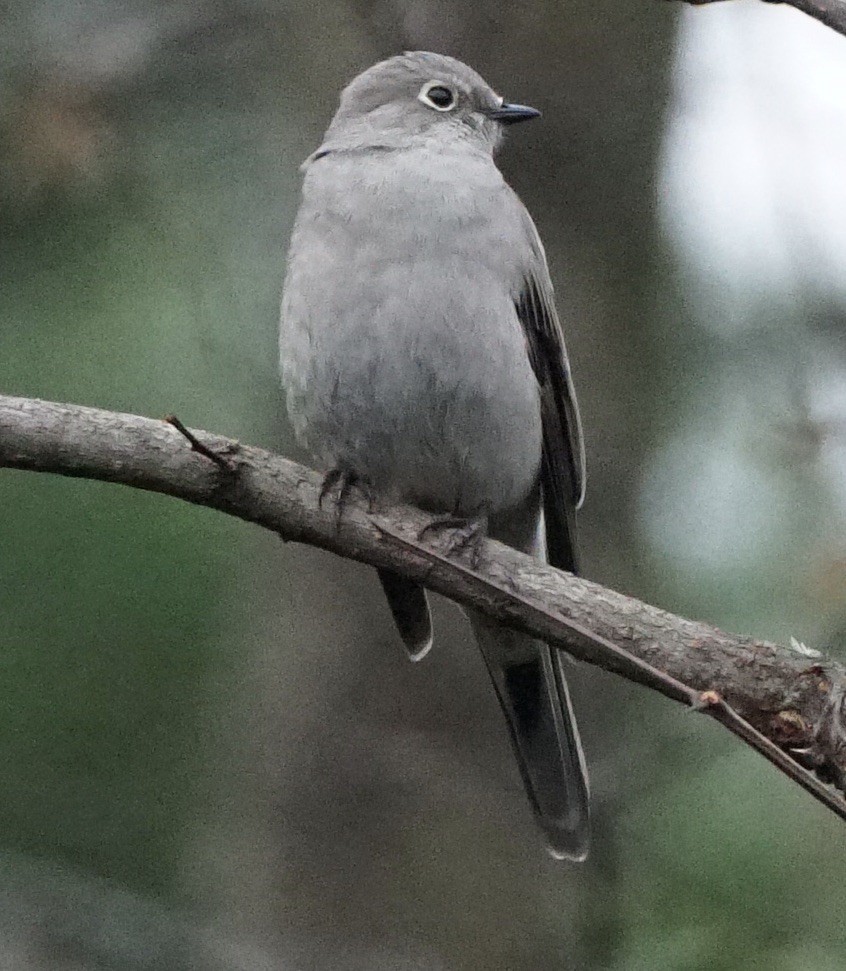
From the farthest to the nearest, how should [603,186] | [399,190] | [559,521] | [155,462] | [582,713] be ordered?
1. [603,186]
2. [582,713]
3. [559,521]
4. [399,190]
5. [155,462]

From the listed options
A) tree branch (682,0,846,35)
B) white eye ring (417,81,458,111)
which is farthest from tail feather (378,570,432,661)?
tree branch (682,0,846,35)

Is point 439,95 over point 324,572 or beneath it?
over

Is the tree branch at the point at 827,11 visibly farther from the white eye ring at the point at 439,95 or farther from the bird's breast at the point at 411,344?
the white eye ring at the point at 439,95

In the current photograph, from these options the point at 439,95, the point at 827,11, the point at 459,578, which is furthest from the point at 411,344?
the point at 827,11

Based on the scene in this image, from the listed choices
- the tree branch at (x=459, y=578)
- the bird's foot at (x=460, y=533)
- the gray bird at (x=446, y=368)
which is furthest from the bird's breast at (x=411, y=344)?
the tree branch at (x=459, y=578)

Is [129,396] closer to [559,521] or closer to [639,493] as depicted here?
[559,521]

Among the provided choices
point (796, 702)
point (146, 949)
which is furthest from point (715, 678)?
point (146, 949)

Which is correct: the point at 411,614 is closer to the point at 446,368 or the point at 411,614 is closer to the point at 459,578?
the point at 446,368

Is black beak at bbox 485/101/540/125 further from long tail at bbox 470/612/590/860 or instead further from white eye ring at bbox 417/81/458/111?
long tail at bbox 470/612/590/860
